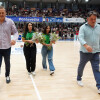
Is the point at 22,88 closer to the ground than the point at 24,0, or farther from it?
closer to the ground

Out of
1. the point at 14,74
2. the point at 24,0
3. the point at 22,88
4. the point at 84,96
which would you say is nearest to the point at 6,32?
the point at 22,88

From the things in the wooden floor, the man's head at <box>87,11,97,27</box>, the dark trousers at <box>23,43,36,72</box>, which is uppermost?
the man's head at <box>87,11,97,27</box>

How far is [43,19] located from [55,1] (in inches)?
312

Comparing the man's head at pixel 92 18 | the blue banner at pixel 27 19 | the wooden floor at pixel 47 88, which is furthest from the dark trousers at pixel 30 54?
the blue banner at pixel 27 19

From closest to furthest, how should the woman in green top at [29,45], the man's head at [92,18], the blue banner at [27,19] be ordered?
the man's head at [92,18], the woman in green top at [29,45], the blue banner at [27,19]

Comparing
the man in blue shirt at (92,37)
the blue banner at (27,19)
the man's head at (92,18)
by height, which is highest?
the blue banner at (27,19)

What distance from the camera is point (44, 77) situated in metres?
3.47

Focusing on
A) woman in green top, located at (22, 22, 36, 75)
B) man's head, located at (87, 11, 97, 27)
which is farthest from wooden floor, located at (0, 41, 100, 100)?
man's head, located at (87, 11, 97, 27)

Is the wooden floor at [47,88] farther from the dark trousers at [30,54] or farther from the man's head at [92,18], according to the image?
the man's head at [92,18]

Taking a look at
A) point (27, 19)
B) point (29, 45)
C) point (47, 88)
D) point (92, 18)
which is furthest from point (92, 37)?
point (27, 19)

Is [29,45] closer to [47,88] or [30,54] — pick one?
[30,54]

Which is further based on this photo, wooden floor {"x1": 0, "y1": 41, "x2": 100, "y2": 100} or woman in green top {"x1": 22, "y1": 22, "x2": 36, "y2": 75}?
woman in green top {"x1": 22, "y1": 22, "x2": 36, "y2": 75}

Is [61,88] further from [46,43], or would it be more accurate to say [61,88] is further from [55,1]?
[55,1]

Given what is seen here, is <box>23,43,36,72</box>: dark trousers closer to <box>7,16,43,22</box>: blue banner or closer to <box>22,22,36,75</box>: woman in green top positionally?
<box>22,22,36,75</box>: woman in green top
